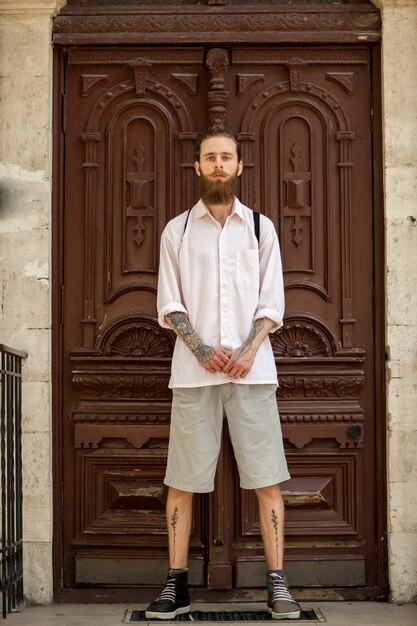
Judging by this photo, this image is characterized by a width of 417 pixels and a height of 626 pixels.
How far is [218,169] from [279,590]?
221 cm

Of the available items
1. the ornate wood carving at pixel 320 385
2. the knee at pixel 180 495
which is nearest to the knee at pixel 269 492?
the knee at pixel 180 495

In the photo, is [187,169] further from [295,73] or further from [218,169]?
[295,73]

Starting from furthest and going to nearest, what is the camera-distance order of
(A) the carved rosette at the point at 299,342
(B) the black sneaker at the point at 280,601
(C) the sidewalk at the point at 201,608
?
(A) the carved rosette at the point at 299,342 → (C) the sidewalk at the point at 201,608 → (B) the black sneaker at the point at 280,601

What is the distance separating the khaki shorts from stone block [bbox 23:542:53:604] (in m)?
0.94

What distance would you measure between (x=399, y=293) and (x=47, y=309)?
2013 millimetres

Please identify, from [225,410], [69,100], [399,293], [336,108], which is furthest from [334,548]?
[69,100]

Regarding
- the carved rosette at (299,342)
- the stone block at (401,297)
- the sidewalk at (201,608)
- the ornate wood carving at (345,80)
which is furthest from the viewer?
the ornate wood carving at (345,80)

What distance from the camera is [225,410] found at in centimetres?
522

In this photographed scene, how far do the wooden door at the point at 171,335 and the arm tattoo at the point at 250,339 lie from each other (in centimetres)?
64

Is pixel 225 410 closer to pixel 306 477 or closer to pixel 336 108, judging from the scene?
pixel 306 477

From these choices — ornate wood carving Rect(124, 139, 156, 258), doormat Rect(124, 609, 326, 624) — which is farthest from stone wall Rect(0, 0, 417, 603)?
doormat Rect(124, 609, 326, 624)

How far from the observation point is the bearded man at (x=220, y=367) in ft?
16.8

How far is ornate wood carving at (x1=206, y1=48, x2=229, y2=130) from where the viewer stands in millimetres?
5781

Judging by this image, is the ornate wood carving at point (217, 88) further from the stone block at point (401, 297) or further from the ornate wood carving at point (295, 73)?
the stone block at point (401, 297)
